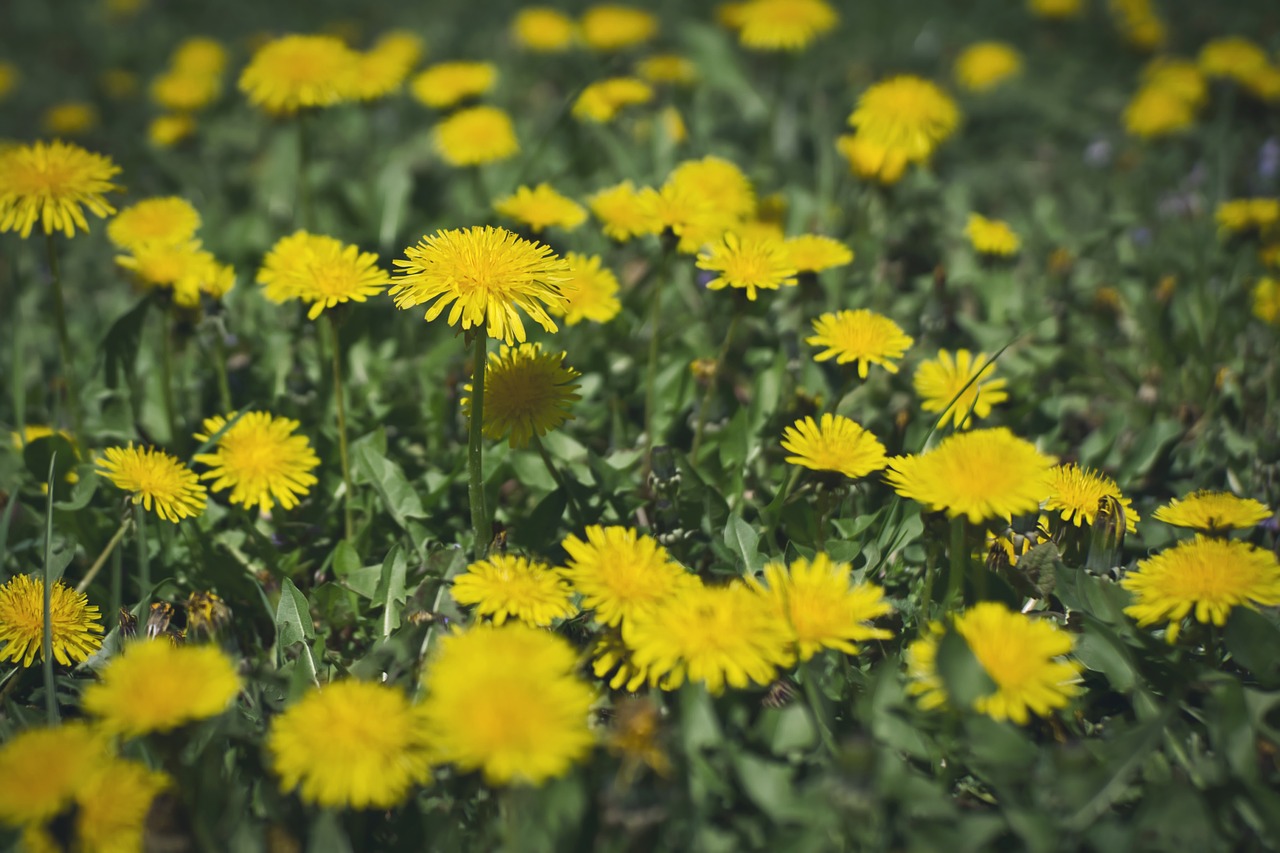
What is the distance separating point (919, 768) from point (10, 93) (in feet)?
15.9

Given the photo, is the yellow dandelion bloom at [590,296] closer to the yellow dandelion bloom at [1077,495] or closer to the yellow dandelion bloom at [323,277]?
the yellow dandelion bloom at [323,277]

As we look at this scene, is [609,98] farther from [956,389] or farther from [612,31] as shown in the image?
[956,389]

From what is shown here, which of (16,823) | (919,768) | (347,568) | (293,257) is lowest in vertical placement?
(919,768)

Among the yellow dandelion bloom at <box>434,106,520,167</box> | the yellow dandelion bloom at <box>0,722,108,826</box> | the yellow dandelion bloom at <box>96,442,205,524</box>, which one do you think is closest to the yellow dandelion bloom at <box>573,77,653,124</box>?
the yellow dandelion bloom at <box>434,106,520,167</box>

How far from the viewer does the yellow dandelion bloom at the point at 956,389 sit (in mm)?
2138

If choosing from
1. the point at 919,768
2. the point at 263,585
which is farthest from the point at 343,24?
the point at 919,768

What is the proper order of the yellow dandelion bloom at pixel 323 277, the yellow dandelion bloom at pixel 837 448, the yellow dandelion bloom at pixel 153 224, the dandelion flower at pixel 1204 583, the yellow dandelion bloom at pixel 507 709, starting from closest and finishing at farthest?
the yellow dandelion bloom at pixel 507 709
the dandelion flower at pixel 1204 583
the yellow dandelion bloom at pixel 837 448
the yellow dandelion bloom at pixel 323 277
the yellow dandelion bloom at pixel 153 224

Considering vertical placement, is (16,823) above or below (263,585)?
above

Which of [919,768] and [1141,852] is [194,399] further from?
[1141,852]

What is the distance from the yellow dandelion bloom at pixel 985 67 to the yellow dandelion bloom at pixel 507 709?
11.9 feet

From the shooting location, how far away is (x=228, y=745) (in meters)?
1.62

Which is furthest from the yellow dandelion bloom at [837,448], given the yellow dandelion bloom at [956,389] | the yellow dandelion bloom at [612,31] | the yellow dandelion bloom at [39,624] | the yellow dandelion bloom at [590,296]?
the yellow dandelion bloom at [612,31]

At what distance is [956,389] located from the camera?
7.20ft

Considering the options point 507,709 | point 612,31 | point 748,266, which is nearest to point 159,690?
point 507,709
